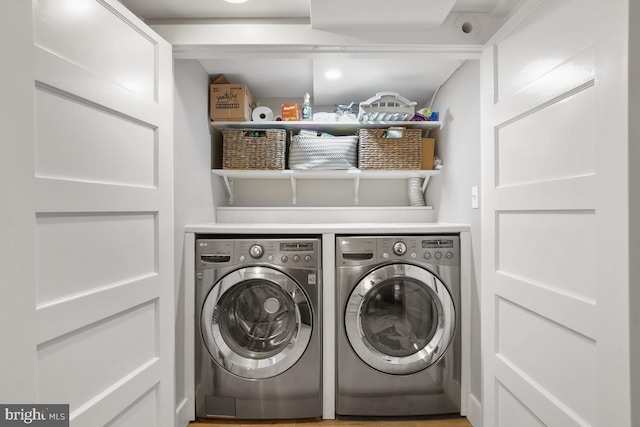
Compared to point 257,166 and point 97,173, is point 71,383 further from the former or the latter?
point 257,166

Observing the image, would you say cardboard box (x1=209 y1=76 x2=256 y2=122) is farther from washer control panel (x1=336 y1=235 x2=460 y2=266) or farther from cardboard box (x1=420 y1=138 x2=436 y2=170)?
cardboard box (x1=420 y1=138 x2=436 y2=170)

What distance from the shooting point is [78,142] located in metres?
1.00

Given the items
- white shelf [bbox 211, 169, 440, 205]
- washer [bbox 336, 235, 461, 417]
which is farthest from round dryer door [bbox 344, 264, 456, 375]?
white shelf [bbox 211, 169, 440, 205]

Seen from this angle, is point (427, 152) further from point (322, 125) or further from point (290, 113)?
point (290, 113)

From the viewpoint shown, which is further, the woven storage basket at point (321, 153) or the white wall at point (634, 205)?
the woven storage basket at point (321, 153)

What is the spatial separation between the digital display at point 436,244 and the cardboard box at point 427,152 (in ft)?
2.43

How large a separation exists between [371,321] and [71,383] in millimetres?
1380

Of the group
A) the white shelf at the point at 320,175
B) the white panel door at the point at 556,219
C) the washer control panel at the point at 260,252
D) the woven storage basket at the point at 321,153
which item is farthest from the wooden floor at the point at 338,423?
the woven storage basket at the point at 321,153

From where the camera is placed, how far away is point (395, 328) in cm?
189

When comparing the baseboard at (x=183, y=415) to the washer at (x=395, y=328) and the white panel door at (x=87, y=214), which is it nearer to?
the white panel door at (x=87, y=214)

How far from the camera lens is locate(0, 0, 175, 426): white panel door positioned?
812mm

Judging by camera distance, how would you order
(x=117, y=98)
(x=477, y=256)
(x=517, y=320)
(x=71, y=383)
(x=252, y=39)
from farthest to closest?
1. (x=477, y=256)
2. (x=252, y=39)
3. (x=517, y=320)
4. (x=117, y=98)
5. (x=71, y=383)

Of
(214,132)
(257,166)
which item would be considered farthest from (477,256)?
(214,132)

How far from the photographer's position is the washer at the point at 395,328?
1836mm
